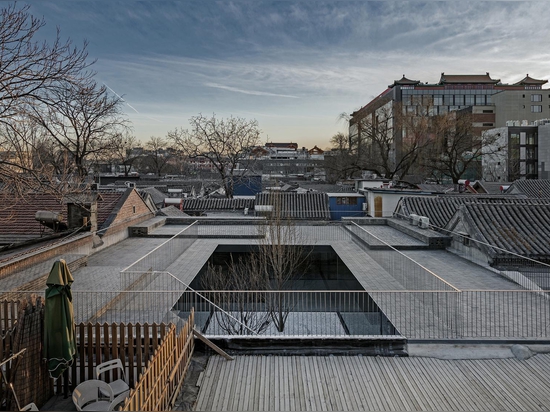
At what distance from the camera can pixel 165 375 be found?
6188 millimetres

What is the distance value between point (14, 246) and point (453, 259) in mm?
15306

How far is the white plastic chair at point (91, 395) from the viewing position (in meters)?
6.02

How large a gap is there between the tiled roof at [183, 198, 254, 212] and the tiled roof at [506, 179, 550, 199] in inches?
804

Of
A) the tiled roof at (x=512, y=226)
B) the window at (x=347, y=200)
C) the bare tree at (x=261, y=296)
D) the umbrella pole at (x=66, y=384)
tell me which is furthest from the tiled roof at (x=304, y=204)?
the umbrella pole at (x=66, y=384)

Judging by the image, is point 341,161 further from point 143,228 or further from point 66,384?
point 66,384

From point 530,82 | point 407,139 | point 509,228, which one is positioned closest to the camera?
point 509,228

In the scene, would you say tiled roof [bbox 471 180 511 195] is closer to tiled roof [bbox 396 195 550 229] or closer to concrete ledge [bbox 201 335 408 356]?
tiled roof [bbox 396 195 550 229]

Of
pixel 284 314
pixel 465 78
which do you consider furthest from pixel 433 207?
pixel 465 78

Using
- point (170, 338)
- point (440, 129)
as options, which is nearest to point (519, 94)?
point (440, 129)

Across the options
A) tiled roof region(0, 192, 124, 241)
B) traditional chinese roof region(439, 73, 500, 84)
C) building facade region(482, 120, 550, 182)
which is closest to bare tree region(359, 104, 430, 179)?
building facade region(482, 120, 550, 182)

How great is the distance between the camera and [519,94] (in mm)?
76938

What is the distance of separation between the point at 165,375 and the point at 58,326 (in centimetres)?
172

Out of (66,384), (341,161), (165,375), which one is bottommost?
(66,384)

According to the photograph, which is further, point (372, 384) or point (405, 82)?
point (405, 82)
